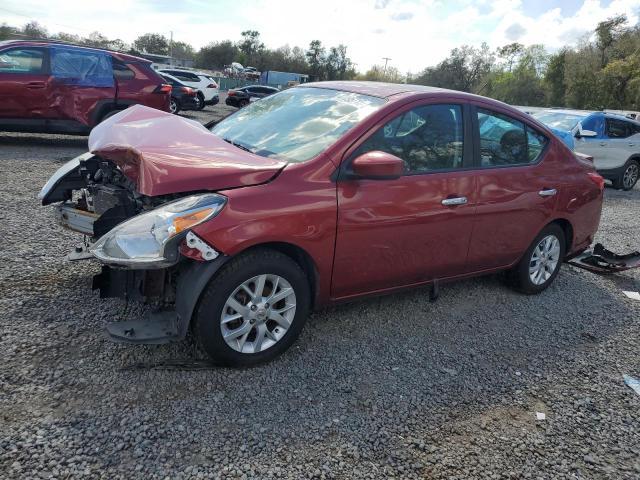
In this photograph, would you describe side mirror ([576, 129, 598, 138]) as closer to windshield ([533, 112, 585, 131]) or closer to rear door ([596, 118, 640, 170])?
windshield ([533, 112, 585, 131])

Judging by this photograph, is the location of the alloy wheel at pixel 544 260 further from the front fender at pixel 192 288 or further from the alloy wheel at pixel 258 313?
the front fender at pixel 192 288

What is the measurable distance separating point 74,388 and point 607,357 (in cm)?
365

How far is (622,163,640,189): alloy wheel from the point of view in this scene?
1237 centimetres

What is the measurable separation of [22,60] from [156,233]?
7.80m

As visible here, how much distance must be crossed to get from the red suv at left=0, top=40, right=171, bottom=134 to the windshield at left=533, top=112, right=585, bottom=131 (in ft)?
29.5

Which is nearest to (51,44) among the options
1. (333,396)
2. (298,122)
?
(298,122)

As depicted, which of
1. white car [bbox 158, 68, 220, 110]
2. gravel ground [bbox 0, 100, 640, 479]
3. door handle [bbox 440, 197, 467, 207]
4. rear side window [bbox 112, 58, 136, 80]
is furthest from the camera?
white car [bbox 158, 68, 220, 110]

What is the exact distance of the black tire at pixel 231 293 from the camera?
2.85 m

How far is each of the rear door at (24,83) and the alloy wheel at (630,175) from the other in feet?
41.3

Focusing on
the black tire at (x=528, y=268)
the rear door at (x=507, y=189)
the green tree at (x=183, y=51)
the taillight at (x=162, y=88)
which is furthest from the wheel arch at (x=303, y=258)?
the green tree at (x=183, y=51)

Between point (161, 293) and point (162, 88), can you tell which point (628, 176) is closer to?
point (162, 88)

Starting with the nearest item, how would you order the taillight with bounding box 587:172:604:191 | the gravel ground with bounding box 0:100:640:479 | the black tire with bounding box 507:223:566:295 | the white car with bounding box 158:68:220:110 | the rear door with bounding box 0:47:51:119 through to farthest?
the gravel ground with bounding box 0:100:640:479, the black tire with bounding box 507:223:566:295, the taillight with bounding box 587:172:604:191, the rear door with bounding box 0:47:51:119, the white car with bounding box 158:68:220:110

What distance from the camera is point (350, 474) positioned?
2410mm

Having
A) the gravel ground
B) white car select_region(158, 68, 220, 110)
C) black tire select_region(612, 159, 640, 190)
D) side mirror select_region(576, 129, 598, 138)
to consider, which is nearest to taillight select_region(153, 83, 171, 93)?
the gravel ground
